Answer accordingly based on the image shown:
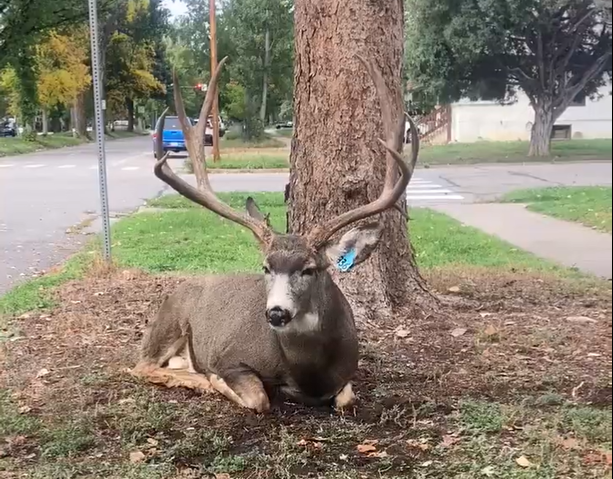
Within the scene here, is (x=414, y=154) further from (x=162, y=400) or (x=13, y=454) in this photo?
(x=13, y=454)

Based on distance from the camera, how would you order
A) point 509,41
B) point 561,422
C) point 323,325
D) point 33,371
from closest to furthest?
point 509,41 < point 561,422 < point 323,325 < point 33,371

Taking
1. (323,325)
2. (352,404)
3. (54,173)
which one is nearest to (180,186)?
(323,325)

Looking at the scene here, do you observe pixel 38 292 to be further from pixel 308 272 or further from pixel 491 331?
pixel 491 331

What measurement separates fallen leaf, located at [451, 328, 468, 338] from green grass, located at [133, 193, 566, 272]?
90 centimetres

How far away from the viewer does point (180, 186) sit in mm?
3309

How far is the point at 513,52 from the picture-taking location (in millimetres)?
2396

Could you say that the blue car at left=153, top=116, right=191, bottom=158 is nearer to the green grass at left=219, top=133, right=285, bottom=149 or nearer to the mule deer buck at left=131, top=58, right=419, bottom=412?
the mule deer buck at left=131, top=58, right=419, bottom=412

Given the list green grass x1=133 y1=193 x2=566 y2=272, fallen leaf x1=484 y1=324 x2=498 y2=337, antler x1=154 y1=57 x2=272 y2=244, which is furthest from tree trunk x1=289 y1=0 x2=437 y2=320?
antler x1=154 y1=57 x2=272 y2=244

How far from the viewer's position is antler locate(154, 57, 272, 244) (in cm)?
326

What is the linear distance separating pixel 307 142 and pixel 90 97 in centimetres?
119

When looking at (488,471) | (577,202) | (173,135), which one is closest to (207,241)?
(173,135)

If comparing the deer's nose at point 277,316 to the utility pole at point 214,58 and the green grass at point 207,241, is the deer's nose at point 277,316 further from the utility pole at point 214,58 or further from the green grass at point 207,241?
the green grass at point 207,241

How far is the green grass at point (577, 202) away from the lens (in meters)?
1.11

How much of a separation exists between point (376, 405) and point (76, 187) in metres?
3.00
